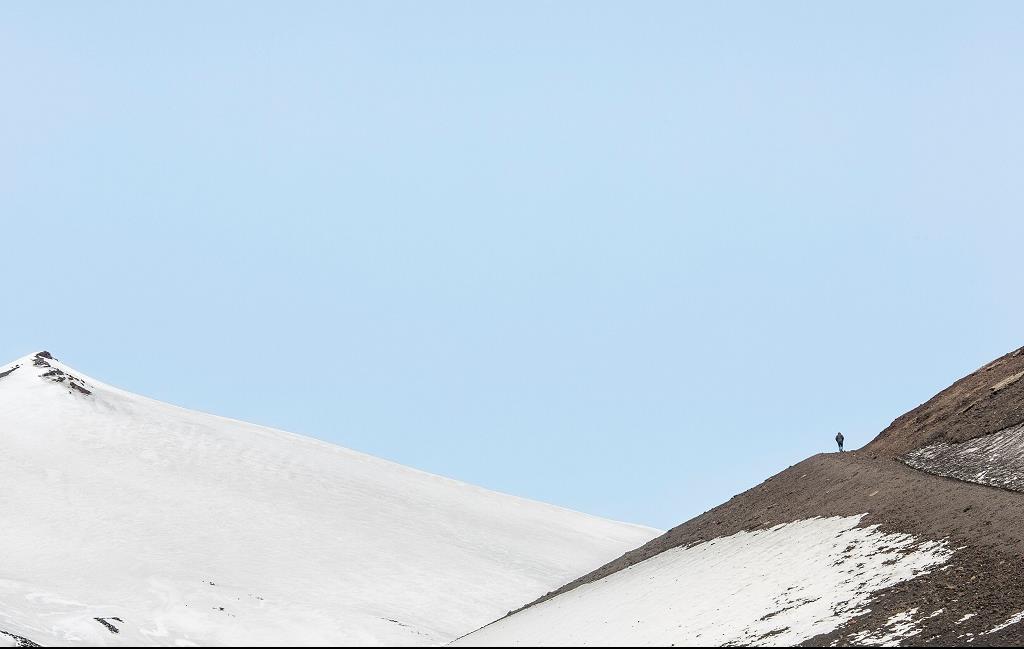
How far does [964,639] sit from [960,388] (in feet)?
83.1

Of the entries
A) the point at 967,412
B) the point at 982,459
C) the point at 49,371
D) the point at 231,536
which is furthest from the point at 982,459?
the point at 49,371

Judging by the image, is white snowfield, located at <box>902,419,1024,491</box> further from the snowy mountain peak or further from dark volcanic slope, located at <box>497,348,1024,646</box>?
the snowy mountain peak

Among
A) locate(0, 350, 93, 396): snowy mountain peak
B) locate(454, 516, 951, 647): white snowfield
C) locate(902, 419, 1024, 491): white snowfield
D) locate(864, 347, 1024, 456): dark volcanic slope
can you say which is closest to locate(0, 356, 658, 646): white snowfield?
locate(0, 350, 93, 396): snowy mountain peak

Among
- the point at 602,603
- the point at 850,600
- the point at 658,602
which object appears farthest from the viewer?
the point at 602,603

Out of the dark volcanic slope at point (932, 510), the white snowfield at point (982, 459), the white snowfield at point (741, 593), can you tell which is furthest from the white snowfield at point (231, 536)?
the white snowfield at point (982, 459)

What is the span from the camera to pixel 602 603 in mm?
34062

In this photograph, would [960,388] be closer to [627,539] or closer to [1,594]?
[627,539]

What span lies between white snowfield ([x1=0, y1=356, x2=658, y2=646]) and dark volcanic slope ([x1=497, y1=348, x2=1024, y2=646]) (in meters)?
6.33

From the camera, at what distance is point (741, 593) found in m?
28.5

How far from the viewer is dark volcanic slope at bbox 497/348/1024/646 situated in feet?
68.3

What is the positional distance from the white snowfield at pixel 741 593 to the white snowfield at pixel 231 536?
17.3 ft

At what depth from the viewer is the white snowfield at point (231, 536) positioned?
115 feet

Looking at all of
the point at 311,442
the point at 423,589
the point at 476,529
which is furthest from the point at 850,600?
the point at 311,442

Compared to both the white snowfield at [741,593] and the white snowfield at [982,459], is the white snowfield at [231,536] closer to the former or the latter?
the white snowfield at [741,593]
